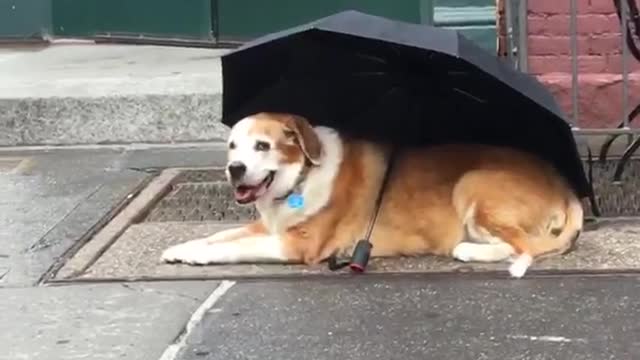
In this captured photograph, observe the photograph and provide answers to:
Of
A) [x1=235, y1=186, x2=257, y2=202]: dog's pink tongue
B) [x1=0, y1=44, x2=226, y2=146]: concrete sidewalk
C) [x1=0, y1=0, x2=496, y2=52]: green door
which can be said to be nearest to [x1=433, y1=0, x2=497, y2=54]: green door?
[x1=0, y1=0, x2=496, y2=52]: green door

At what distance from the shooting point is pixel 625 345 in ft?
14.8

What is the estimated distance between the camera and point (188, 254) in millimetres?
5637

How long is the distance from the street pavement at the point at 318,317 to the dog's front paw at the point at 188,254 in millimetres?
231

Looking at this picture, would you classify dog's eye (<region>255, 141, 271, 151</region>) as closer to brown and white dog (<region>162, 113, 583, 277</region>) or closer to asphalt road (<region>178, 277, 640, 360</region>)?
brown and white dog (<region>162, 113, 583, 277</region>)

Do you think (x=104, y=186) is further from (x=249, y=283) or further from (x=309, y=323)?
(x=309, y=323)

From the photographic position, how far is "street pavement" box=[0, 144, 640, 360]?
180 inches

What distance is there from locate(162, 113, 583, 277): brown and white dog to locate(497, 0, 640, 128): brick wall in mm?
2321

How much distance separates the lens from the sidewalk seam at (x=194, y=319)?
4.56m

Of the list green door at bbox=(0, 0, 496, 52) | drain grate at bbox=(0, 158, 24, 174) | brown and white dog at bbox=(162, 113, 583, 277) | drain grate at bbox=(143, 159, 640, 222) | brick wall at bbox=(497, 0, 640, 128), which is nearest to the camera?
brown and white dog at bbox=(162, 113, 583, 277)

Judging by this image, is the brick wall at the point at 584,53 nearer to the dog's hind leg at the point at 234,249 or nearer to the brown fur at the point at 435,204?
the brown fur at the point at 435,204

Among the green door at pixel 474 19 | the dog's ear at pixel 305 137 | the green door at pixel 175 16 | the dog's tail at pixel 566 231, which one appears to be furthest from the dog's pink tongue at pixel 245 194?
the green door at pixel 175 16

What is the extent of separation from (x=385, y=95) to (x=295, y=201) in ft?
2.22

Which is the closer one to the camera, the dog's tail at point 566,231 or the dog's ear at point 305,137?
the dog's ear at point 305,137

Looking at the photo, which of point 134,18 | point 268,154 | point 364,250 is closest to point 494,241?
point 364,250
